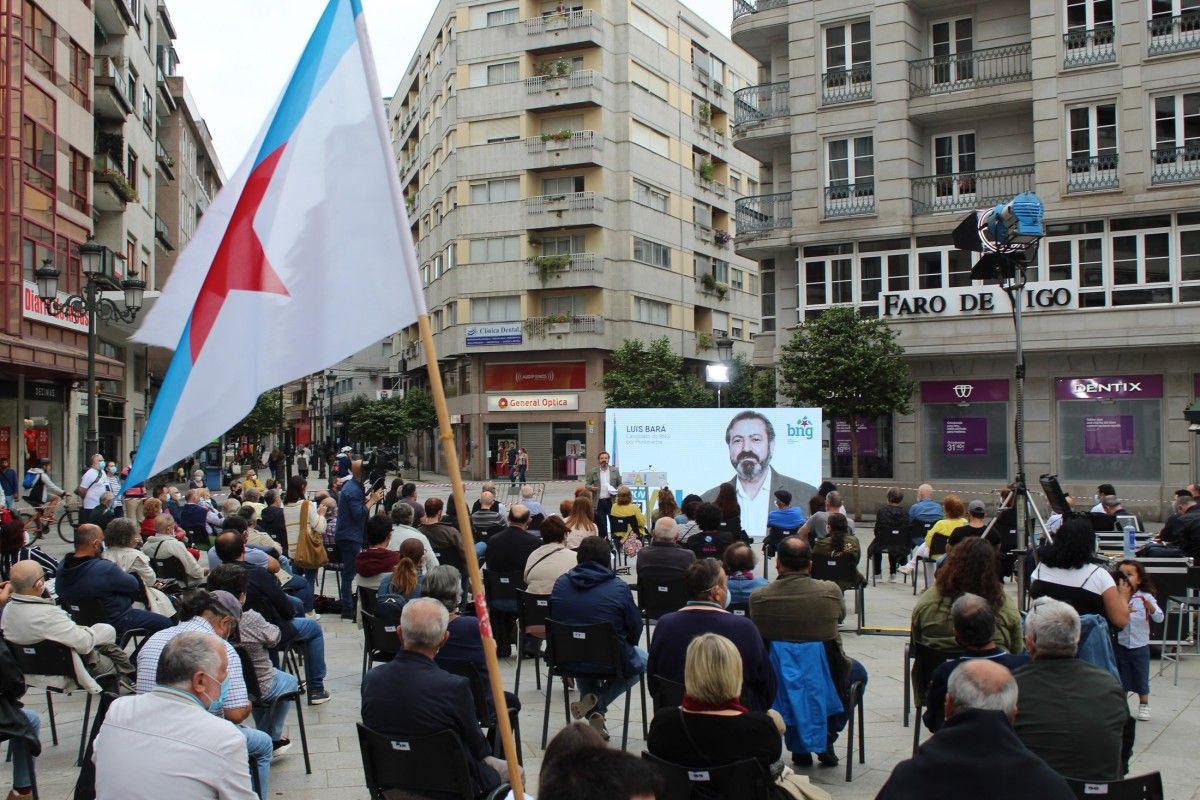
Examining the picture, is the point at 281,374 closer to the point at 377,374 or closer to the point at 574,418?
the point at 574,418

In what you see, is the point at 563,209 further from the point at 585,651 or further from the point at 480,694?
the point at 480,694

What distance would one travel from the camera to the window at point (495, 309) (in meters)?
54.1

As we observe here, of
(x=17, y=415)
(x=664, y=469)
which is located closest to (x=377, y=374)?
(x=17, y=415)

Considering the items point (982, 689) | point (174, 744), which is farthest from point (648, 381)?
point (174, 744)

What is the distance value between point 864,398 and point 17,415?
23.9m

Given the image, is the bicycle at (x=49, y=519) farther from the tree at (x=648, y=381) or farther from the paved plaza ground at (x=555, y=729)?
the tree at (x=648, y=381)

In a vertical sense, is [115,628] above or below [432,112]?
below

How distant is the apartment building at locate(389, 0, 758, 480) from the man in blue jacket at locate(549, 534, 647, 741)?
149ft

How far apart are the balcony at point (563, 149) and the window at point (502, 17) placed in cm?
630

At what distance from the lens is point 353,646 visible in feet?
37.2

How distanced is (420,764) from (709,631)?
1.99 meters

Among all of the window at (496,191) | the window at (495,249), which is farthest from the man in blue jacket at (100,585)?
the window at (496,191)

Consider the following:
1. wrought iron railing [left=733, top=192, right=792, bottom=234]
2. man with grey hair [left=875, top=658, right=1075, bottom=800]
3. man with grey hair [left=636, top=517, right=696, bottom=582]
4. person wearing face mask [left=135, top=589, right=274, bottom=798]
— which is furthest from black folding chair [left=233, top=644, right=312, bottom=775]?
wrought iron railing [left=733, top=192, right=792, bottom=234]

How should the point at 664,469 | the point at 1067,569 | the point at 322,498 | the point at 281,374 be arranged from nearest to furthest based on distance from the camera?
1. the point at 281,374
2. the point at 1067,569
3. the point at 322,498
4. the point at 664,469
